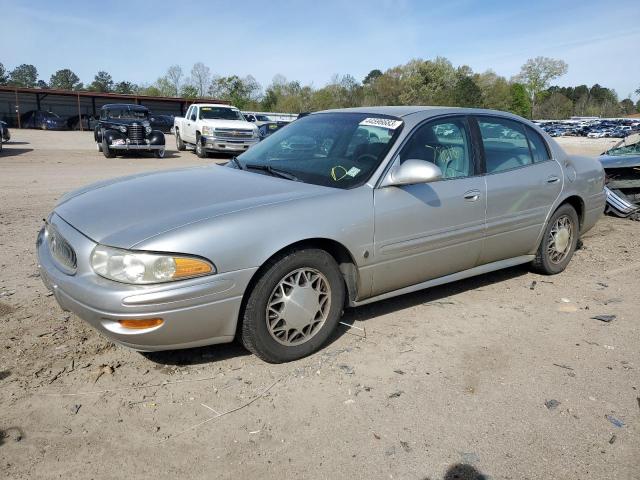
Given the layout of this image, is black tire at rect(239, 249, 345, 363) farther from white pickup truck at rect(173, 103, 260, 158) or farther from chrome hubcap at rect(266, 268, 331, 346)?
white pickup truck at rect(173, 103, 260, 158)

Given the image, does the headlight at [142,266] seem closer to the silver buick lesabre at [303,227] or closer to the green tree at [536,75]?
the silver buick lesabre at [303,227]

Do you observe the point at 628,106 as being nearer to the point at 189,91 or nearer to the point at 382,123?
the point at 189,91

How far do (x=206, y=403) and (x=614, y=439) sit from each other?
6.97 ft

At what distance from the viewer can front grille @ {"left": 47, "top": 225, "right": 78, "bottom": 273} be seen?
9.84 feet

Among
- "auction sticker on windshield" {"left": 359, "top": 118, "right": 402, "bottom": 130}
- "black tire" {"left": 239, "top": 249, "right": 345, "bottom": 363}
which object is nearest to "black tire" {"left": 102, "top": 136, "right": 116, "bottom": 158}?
"auction sticker on windshield" {"left": 359, "top": 118, "right": 402, "bottom": 130}

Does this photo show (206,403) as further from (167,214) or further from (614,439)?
(614,439)

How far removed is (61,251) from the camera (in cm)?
318

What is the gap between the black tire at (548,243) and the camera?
4988 millimetres

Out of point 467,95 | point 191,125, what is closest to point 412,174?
point 191,125

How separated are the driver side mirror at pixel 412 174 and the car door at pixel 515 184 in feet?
3.09

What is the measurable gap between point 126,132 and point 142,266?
15.2 metres

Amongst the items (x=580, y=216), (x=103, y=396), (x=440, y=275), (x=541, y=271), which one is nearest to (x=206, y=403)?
(x=103, y=396)

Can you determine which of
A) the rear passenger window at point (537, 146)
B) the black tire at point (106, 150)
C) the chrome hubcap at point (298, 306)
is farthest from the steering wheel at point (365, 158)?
the black tire at point (106, 150)

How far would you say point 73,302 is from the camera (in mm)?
2939
